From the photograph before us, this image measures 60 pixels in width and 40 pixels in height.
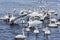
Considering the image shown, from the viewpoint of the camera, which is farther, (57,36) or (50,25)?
(50,25)

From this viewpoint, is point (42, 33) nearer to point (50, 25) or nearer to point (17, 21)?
point (50, 25)

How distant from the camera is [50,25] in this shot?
35.8 meters

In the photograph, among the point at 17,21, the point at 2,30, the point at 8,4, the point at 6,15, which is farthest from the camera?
the point at 8,4

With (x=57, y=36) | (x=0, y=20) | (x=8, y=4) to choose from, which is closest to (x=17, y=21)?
(x=0, y=20)

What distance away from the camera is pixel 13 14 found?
43.0 metres

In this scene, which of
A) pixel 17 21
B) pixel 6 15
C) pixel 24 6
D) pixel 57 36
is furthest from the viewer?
pixel 24 6

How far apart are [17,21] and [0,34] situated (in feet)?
18.3

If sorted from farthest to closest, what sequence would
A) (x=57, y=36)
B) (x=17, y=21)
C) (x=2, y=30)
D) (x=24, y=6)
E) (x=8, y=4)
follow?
(x=8, y=4) → (x=24, y=6) → (x=17, y=21) → (x=2, y=30) → (x=57, y=36)

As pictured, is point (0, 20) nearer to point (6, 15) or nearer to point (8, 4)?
point (6, 15)

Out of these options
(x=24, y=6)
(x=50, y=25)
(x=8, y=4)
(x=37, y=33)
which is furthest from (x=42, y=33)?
(x=8, y=4)

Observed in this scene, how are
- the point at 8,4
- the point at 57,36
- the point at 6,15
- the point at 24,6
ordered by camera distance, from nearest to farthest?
the point at 57,36 → the point at 6,15 → the point at 24,6 → the point at 8,4

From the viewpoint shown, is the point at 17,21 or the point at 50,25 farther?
the point at 17,21

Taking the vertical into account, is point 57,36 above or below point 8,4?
below

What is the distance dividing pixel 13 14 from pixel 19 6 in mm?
6415
